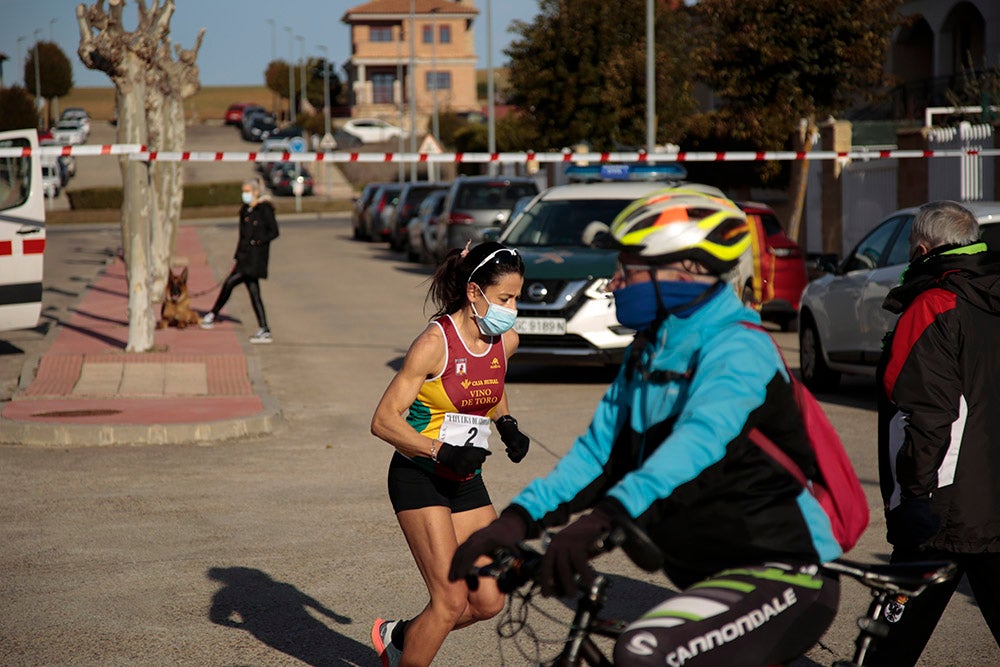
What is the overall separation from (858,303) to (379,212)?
29845 mm

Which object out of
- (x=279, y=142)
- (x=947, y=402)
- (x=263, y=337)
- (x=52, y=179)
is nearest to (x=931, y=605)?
(x=947, y=402)

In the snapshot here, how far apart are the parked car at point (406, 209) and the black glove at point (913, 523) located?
31467 mm

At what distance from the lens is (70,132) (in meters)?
78.8

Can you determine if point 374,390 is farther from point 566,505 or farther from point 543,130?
point 543,130

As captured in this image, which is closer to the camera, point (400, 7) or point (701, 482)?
point (701, 482)

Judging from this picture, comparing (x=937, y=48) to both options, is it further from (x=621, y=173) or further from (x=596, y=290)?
(x=596, y=290)

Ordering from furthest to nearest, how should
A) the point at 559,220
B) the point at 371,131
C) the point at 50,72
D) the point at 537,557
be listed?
the point at 50,72, the point at 371,131, the point at 559,220, the point at 537,557

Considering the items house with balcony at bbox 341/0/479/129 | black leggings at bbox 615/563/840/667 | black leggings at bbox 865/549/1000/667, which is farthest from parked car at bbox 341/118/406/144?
black leggings at bbox 615/563/840/667

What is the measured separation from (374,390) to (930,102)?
87.8 ft

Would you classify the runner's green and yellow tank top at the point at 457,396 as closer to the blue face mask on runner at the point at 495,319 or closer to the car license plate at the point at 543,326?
the blue face mask on runner at the point at 495,319

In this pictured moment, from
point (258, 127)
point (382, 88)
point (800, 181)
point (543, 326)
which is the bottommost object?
point (543, 326)

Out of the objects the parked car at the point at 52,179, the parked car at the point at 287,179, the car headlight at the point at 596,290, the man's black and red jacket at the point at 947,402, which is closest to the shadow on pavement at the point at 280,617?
the man's black and red jacket at the point at 947,402

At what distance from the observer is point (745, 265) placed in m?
3.43

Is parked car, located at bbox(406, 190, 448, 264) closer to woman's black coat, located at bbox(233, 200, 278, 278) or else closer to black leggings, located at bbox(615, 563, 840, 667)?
woman's black coat, located at bbox(233, 200, 278, 278)
